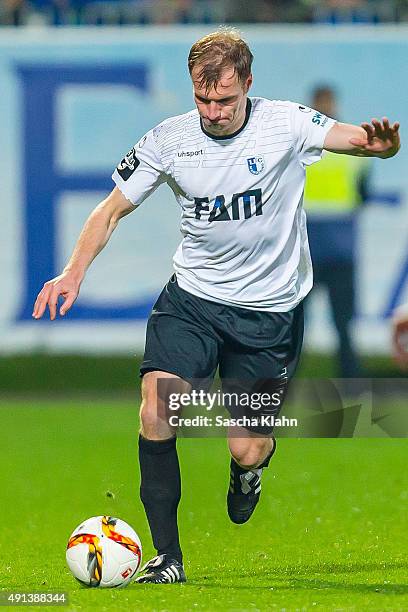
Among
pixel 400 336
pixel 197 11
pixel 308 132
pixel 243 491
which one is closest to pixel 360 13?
pixel 197 11

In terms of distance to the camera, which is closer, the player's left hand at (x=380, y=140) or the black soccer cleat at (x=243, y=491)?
the player's left hand at (x=380, y=140)

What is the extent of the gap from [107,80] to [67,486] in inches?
239

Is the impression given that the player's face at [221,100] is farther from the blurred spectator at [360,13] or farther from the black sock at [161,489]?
the blurred spectator at [360,13]

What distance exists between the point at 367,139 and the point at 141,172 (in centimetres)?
Answer: 106

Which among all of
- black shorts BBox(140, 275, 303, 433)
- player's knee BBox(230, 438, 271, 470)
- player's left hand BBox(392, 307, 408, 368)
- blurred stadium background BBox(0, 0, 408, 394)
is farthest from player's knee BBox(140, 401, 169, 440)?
player's left hand BBox(392, 307, 408, 368)

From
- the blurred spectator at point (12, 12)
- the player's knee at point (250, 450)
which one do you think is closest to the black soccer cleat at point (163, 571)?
the player's knee at point (250, 450)

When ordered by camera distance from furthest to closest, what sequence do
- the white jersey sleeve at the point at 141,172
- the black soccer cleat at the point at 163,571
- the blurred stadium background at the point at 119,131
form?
the blurred stadium background at the point at 119,131 < the white jersey sleeve at the point at 141,172 < the black soccer cleat at the point at 163,571

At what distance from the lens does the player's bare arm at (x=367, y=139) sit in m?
6.05

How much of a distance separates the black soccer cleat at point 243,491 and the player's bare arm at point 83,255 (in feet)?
4.75

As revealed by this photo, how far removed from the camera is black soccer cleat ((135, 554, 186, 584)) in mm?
6141

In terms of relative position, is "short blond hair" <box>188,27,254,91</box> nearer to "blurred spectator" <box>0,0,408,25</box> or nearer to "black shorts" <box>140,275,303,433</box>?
"black shorts" <box>140,275,303,433</box>

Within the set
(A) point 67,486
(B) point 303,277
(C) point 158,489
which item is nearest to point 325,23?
(A) point 67,486

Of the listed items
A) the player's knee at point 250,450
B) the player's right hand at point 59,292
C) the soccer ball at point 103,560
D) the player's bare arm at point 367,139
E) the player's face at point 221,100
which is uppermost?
the player's face at point 221,100

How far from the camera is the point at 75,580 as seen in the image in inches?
246
